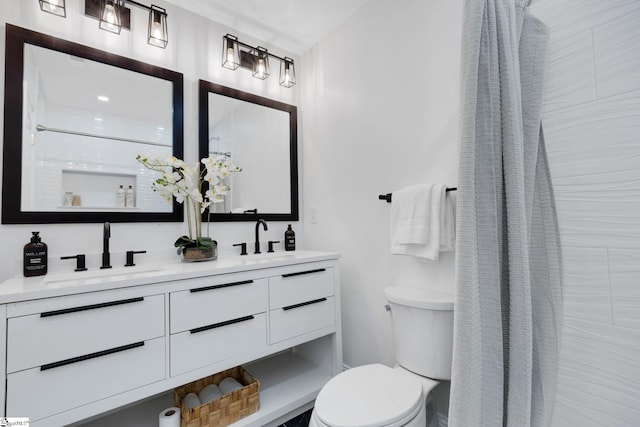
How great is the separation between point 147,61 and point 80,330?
1.48 m

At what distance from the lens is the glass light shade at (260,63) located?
80.6 inches

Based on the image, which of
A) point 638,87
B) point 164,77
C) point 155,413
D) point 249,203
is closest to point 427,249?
point 638,87

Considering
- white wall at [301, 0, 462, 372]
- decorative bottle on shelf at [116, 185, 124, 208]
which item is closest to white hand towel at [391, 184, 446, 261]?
white wall at [301, 0, 462, 372]

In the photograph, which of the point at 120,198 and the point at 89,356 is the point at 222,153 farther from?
the point at 89,356

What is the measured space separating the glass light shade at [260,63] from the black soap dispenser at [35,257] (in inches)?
63.0

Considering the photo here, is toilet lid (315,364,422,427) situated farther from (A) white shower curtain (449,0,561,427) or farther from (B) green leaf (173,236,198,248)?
(B) green leaf (173,236,198,248)

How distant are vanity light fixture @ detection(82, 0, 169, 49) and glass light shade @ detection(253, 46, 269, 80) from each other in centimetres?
57

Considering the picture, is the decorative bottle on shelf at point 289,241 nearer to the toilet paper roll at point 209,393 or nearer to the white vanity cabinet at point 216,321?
the white vanity cabinet at point 216,321

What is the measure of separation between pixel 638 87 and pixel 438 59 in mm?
784

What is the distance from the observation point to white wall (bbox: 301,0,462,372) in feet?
4.74

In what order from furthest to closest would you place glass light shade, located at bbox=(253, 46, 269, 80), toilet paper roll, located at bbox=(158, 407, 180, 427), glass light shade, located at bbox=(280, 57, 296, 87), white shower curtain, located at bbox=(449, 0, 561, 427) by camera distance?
glass light shade, located at bbox=(280, 57, 296, 87) → glass light shade, located at bbox=(253, 46, 269, 80) → toilet paper roll, located at bbox=(158, 407, 180, 427) → white shower curtain, located at bbox=(449, 0, 561, 427)

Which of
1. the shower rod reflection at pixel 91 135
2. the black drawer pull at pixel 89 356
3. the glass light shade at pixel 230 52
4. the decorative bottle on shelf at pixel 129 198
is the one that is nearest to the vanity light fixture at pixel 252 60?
the glass light shade at pixel 230 52

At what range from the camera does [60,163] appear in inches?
54.9

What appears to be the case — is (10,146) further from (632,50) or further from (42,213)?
(632,50)
